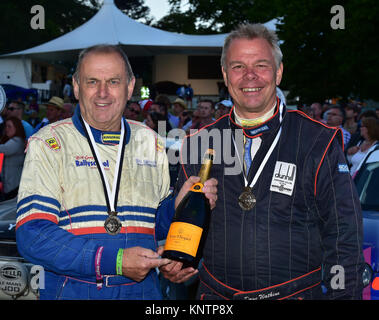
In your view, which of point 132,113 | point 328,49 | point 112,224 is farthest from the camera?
point 328,49

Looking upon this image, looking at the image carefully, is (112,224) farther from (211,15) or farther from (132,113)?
(211,15)

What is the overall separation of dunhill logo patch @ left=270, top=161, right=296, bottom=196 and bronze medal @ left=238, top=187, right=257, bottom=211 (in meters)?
0.11

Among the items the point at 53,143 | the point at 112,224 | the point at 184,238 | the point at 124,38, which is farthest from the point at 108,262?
the point at 124,38

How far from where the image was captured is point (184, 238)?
267 centimetres

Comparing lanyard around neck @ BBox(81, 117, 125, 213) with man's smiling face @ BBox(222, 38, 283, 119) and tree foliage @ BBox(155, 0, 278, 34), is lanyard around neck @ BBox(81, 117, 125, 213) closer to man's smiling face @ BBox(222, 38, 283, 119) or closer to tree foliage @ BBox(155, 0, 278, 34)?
man's smiling face @ BBox(222, 38, 283, 119)

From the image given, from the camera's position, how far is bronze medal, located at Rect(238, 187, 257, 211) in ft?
8.75

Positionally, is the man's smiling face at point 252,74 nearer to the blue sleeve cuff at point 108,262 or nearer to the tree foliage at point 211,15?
the blue sleeve cuff at point 108,262

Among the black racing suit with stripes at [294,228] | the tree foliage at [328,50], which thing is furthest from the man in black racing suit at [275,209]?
the tree foliage at [328,50]

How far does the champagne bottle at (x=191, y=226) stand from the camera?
8.71 feet

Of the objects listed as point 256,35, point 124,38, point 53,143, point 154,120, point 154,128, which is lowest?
point 53,143

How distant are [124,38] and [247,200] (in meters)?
25.2

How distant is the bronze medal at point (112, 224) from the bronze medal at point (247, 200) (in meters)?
0.64

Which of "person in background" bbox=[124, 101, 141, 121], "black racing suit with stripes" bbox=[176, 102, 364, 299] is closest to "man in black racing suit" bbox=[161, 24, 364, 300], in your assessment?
"black racing suit with stripes" bbox=[176, 102, 364, 299]

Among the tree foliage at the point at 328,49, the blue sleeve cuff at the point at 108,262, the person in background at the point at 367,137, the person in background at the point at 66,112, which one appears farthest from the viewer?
the tree foliage at the point at 328,49
